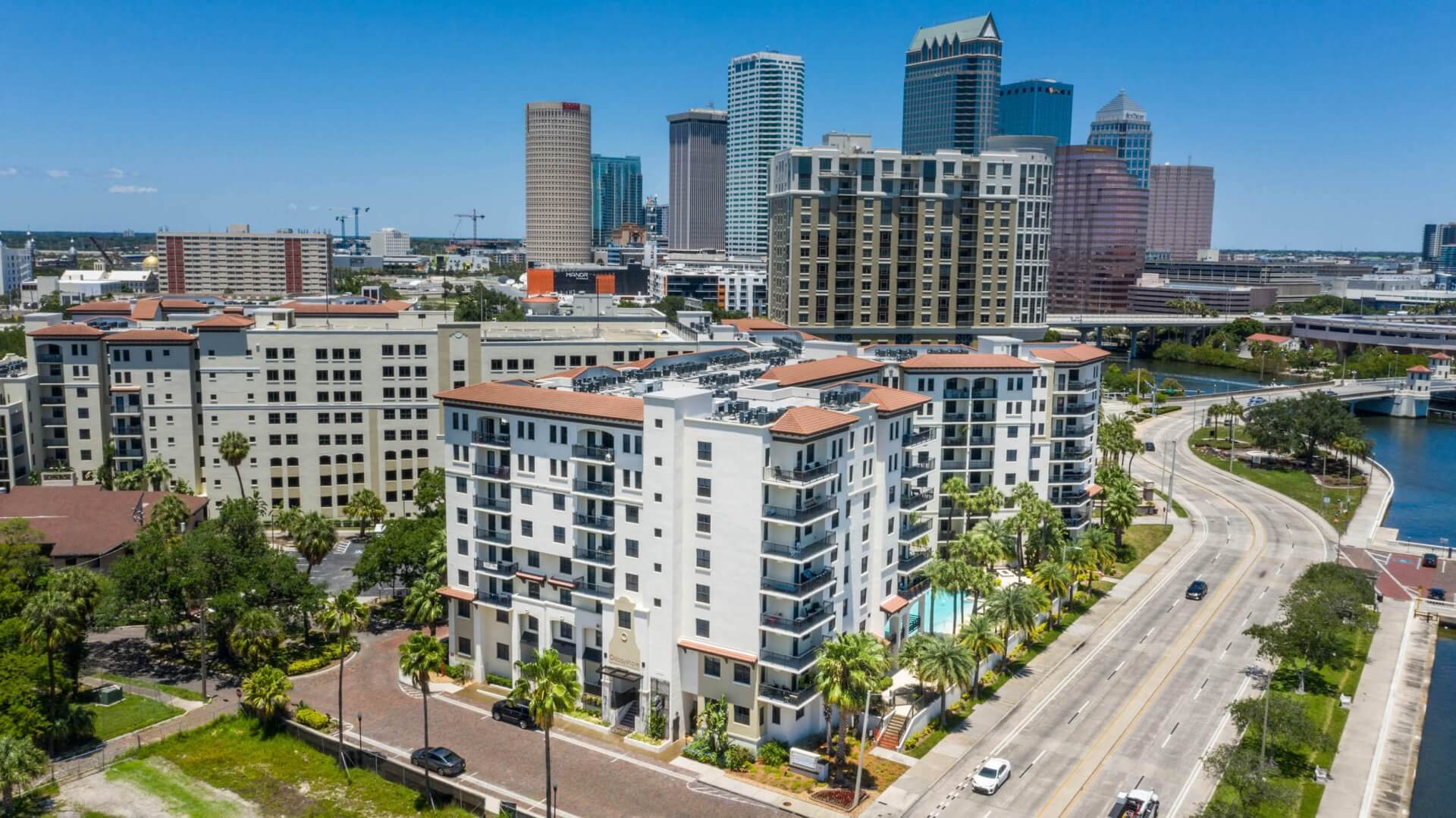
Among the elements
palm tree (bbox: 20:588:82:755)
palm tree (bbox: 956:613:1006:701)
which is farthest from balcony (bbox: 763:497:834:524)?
palm tree (bbox: 20:588:82:755)

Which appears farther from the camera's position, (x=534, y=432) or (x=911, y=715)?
(x=534, y=432)

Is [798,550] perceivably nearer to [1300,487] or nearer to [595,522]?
[595,522]

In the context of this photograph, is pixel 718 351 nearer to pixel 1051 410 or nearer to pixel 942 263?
pixel 1051 410

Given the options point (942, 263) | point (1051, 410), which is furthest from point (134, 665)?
point (942, 263)

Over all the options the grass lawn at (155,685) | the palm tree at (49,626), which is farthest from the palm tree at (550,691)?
the palm tree at (49,626)

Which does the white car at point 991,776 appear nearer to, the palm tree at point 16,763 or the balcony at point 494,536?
the balcony at point 494,536

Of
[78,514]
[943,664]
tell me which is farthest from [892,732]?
[78,514]
